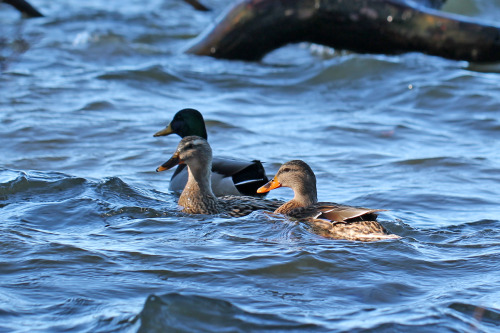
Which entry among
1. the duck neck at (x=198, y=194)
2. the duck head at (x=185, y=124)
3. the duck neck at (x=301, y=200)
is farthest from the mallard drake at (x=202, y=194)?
the duck head at (x=185, y=124)

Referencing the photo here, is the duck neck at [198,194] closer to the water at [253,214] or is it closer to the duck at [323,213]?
the water at [253,214]

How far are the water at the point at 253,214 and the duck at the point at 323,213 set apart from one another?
5.2 inches

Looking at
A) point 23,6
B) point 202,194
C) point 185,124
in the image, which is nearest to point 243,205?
point 202,194

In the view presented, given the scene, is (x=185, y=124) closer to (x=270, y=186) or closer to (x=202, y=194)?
(x=202, y=194)

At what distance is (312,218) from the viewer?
21.5 ft

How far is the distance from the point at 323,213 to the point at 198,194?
1417 millimetres

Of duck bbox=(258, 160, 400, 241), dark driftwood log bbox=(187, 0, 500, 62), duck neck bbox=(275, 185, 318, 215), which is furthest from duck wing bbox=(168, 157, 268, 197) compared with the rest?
dark driftwood log bbox=(187, 0, 500, 62)

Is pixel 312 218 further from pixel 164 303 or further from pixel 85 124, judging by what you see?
pixel 85 124

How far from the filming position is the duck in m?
6.14

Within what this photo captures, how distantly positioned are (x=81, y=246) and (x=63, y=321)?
1335 mm

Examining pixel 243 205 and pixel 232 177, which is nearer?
pixel 243 205

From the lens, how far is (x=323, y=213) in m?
6.46

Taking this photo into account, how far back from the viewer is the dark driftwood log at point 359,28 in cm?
1245

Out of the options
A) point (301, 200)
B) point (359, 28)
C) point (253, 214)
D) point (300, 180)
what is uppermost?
point (359, 28)
